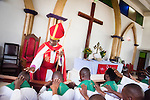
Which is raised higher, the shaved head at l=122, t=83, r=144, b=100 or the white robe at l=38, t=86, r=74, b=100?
the shaved head at l=122, t=83, r=144, b=100

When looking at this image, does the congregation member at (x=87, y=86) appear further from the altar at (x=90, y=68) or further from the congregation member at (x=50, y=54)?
the altar at (x=90, y=68)

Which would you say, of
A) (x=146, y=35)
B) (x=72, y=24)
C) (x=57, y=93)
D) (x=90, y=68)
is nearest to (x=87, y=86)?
(x=57, y=93)

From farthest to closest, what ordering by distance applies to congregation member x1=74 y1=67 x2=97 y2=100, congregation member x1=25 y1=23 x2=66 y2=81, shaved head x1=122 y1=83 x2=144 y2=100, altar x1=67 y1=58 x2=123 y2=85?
altar x1=67 y1=58 x2=123 y2=85 → congregation member x1=25 y1=23 x2=66 y2=81 → congregation member x1=74 y1=67 x2=97 y2=100 → shaved head x1=122 y1=83 x2=144 y2=100

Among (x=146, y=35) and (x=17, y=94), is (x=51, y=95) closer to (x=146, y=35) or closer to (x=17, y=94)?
(x=17, y=94)

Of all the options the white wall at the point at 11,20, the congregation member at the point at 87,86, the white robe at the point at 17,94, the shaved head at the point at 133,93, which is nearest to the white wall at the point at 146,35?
the white wall at the point at 11,20

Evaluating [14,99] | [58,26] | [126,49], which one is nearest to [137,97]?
[14,99]

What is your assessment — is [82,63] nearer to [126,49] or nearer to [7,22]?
[7,22]

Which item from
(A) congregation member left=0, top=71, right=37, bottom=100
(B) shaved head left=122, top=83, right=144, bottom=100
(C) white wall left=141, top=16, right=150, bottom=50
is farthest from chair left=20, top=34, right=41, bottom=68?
(C) white wall left=141, top=16, right=150, bottom=50

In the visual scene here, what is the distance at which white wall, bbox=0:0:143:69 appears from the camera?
13.6 feet

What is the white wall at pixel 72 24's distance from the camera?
163 inches

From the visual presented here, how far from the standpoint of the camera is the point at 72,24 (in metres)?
5.80

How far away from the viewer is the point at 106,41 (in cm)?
780

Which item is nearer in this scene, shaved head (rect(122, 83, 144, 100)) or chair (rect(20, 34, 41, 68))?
shaved head (rect(122, 83, 144, 100))

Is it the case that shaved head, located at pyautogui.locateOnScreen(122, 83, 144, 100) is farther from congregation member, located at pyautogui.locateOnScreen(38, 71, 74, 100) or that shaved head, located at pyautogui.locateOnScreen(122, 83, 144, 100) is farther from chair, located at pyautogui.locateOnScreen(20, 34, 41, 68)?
chair, located at pyautogui.locateOnScreen(20, 34, 41, 68)
